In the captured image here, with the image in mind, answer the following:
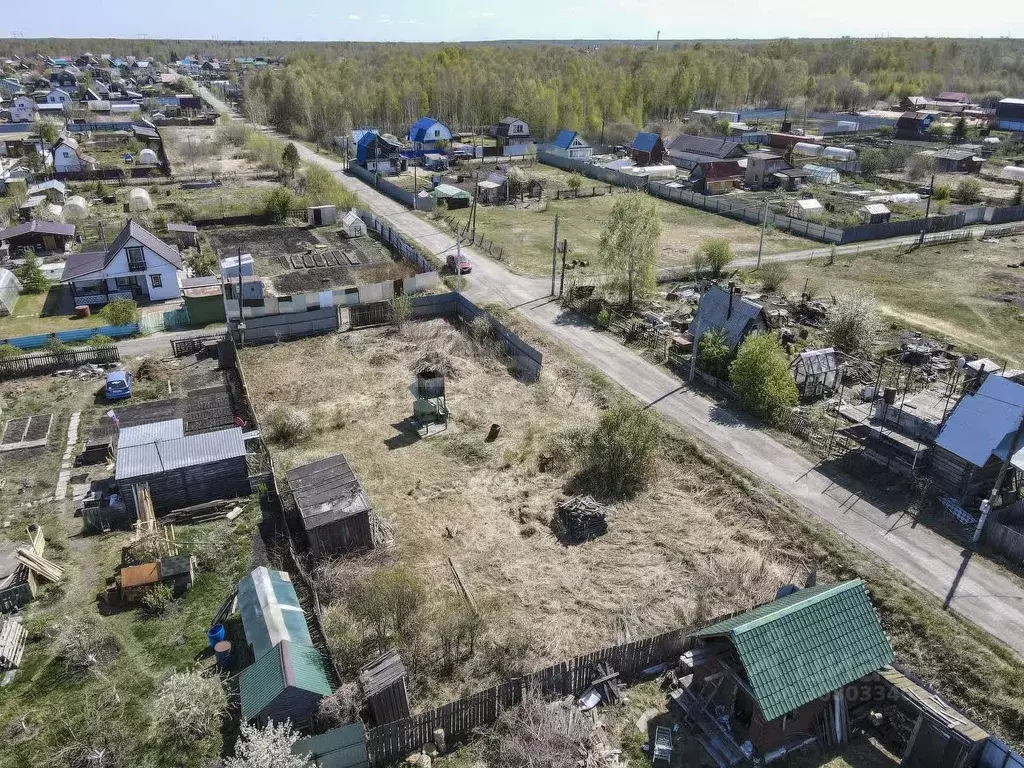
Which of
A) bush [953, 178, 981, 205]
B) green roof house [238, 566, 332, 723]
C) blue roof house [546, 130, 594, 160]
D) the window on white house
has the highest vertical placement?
blue roof house [546, 130, 594, 160]

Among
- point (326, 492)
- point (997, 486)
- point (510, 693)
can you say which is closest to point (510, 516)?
point (326, 492)

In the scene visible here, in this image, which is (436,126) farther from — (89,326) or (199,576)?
(199,576)

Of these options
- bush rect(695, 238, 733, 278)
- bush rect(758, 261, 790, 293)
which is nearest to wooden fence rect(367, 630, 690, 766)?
bush rect(758, 261, 790, 293)

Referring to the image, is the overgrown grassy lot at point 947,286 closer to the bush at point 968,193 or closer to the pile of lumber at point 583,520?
the bush at point 968,193

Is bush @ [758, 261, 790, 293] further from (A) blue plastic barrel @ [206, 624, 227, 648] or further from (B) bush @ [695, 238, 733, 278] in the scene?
(A) blue plastic barrel @ [206, 624, 227, 648]

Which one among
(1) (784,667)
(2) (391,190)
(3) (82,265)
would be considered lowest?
(1) (784,667)

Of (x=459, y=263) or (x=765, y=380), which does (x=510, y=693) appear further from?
(x=459, y=263)
